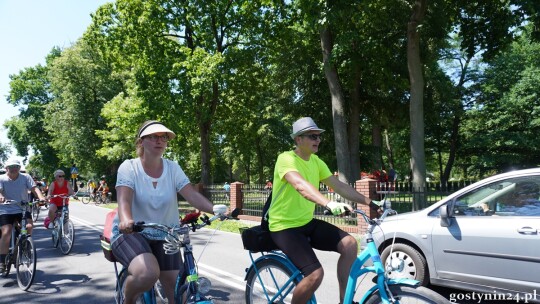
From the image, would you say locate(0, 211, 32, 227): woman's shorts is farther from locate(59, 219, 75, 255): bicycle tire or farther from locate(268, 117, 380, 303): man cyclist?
locate(268, 117, 380, 303): man cyclist

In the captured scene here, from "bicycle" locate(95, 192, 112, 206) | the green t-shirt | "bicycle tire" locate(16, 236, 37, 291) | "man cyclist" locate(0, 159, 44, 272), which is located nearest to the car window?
the green t-shirt

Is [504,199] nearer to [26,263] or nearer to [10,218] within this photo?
[26,263]

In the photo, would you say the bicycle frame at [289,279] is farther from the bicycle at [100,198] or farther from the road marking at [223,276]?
the bicycle at [100,198]

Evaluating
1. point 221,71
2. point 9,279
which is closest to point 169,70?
point 221,71

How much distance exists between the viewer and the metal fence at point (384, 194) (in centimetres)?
1087

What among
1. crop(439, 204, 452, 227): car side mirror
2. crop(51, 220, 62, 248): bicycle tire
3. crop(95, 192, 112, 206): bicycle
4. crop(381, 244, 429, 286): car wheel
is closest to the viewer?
crop(439, 204, 452, 227): car side mirror

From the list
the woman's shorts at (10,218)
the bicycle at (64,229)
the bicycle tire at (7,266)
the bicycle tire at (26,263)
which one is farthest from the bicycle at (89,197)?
the bicycle tire at (26,263)

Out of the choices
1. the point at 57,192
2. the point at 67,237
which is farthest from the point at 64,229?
the point at 57,192

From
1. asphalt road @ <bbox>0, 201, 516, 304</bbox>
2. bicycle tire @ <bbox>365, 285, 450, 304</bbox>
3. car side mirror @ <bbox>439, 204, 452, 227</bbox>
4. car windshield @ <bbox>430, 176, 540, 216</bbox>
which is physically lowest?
asphalt road @ <bbox>0, 201, 516, 304</bbox>

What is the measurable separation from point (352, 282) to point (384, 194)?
8.64 m

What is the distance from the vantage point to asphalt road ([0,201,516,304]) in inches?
229

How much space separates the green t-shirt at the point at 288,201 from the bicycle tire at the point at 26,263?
4.39 m

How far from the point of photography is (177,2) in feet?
70.5

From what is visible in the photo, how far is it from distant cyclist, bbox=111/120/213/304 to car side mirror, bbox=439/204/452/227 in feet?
10.2
